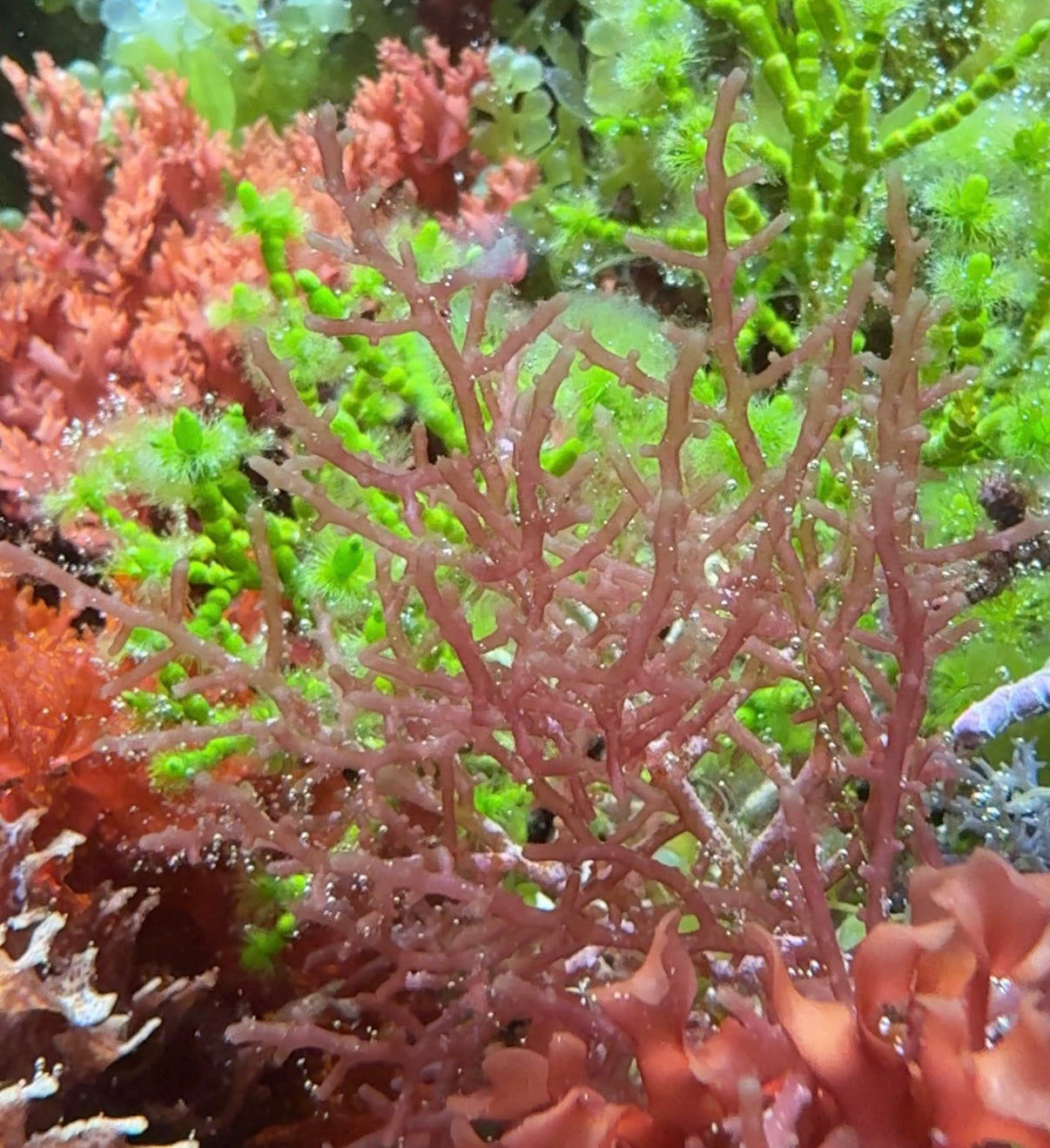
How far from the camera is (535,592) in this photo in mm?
883

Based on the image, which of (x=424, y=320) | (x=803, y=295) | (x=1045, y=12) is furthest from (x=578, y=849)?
(x=1045, y=12)

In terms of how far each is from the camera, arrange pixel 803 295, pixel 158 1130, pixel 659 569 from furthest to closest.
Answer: pixel 803 295 → pixel 158 1130 → pixel 659 569

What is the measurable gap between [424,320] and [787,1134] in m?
0.66

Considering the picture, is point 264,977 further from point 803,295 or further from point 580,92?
point 580,92

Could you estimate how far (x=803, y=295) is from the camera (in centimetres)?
150

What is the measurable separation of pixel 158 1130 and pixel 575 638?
711 mm

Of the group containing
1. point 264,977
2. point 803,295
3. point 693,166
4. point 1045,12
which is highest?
point 1045,12

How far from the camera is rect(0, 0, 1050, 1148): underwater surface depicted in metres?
0.79

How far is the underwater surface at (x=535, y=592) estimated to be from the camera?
788 millimetres

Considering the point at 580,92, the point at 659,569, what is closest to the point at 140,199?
the point at 580,92

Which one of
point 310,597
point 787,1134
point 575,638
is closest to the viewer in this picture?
point 787,1134

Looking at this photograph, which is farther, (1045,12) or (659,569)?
(1045,12)

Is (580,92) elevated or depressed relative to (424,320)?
elevated

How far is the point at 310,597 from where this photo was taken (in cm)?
121
